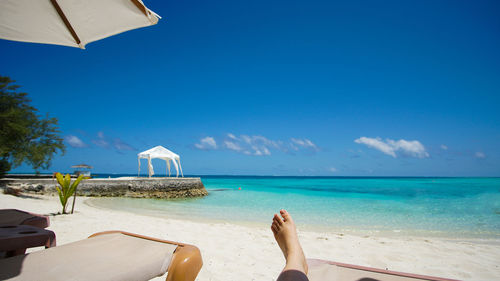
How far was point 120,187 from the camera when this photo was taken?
46.6ft

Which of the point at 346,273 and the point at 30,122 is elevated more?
the point at 30,122

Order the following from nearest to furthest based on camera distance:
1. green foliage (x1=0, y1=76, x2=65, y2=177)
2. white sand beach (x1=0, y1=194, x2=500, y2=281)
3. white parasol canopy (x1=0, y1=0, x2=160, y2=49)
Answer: white parasol canopy (x1=0, y1=0, x2=160, y2=49) → white sand beach (x1=0, y1=194, x2=500, y2=281) → green foliage (x1=0, y1=76, x2=65, y2=177)

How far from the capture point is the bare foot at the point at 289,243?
142cm

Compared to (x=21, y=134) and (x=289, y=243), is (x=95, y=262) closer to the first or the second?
(x=289, y=243)

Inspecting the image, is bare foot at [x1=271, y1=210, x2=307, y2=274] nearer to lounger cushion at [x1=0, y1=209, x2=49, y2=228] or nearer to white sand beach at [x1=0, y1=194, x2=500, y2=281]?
white sand beach at [x1=0, y1=194, x2=500, y2=281]

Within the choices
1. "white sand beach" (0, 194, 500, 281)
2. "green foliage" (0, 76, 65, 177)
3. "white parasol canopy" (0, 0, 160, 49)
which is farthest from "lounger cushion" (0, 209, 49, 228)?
"green foliage" (0, 76, 65, 177)

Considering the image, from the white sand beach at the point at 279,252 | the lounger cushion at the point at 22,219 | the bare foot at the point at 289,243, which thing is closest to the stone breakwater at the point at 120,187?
the white sand beach at the point at 279,252

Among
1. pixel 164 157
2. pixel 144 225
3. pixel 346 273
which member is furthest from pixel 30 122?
pixel 346 273

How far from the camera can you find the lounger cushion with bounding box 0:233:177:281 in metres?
1.22

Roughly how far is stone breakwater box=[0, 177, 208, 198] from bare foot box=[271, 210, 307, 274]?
13.9 metres

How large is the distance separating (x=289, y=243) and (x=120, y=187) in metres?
14.7

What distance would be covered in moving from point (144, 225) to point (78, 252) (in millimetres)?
3774

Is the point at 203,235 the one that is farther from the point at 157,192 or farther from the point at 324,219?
the point at 157,192

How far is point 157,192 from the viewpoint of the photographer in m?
14.7
